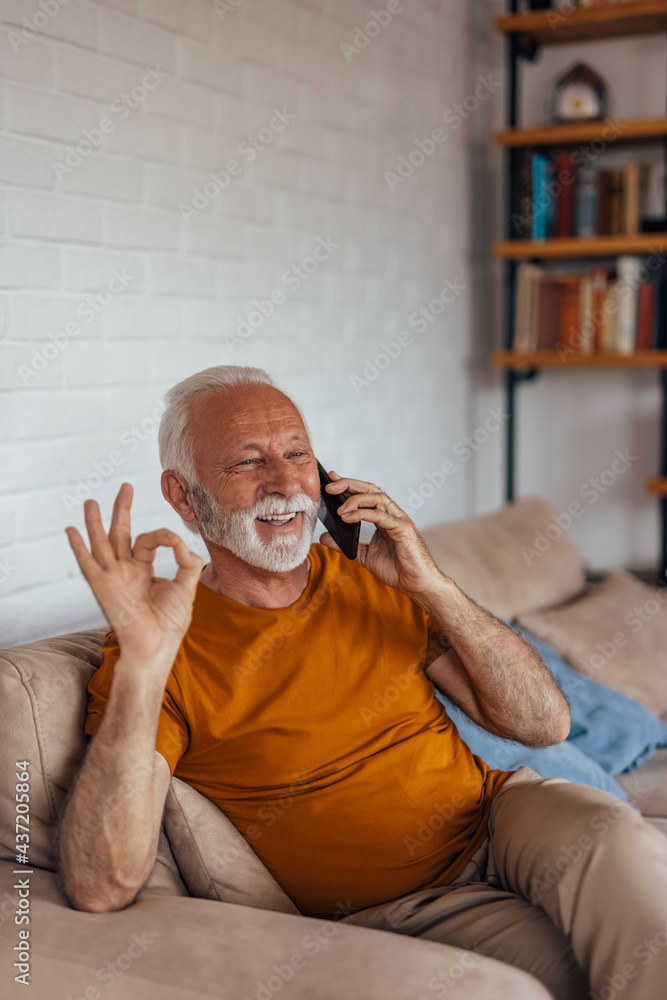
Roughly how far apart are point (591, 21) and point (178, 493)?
2442 mm

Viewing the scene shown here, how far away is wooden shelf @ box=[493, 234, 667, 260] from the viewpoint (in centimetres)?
316

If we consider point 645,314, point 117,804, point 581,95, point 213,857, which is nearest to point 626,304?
point 645,314

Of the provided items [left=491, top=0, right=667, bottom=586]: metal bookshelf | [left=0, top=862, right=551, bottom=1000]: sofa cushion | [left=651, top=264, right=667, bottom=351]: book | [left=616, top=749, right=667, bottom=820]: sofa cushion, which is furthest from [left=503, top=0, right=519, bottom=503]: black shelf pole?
[left=0, top=862, right=551, bottom=1000]: sofa cushion

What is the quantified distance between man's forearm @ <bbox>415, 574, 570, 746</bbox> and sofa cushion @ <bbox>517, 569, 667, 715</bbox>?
2.66 feet

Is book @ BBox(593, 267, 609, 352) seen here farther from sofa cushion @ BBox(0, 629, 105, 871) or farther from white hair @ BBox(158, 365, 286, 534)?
sofa cushion @ BBox(0, 629, 105, 871)

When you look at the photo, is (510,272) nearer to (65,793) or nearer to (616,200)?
(616,200)

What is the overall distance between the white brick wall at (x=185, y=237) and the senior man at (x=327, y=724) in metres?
0.33

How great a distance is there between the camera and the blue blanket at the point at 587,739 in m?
1.83

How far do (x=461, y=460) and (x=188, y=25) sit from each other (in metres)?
Answer: 1.82

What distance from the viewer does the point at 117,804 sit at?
121cm

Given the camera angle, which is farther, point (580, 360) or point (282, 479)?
point (580, 360)

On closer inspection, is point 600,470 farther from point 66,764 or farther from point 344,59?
point 66,764

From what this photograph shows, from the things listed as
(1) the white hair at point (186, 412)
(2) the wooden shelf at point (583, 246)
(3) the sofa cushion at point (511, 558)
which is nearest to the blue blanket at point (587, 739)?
(3) the sofa cushion at point (511, 558)

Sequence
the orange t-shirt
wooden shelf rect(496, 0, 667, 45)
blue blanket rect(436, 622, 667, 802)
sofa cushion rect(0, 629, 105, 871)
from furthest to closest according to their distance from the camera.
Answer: wooden shelf rect(496, 0, 667, 45) < blue blanket rect(436, 622, 667, 802) < the orange t-shirt < sofa cushion rect(0, 629, 105, 871)
